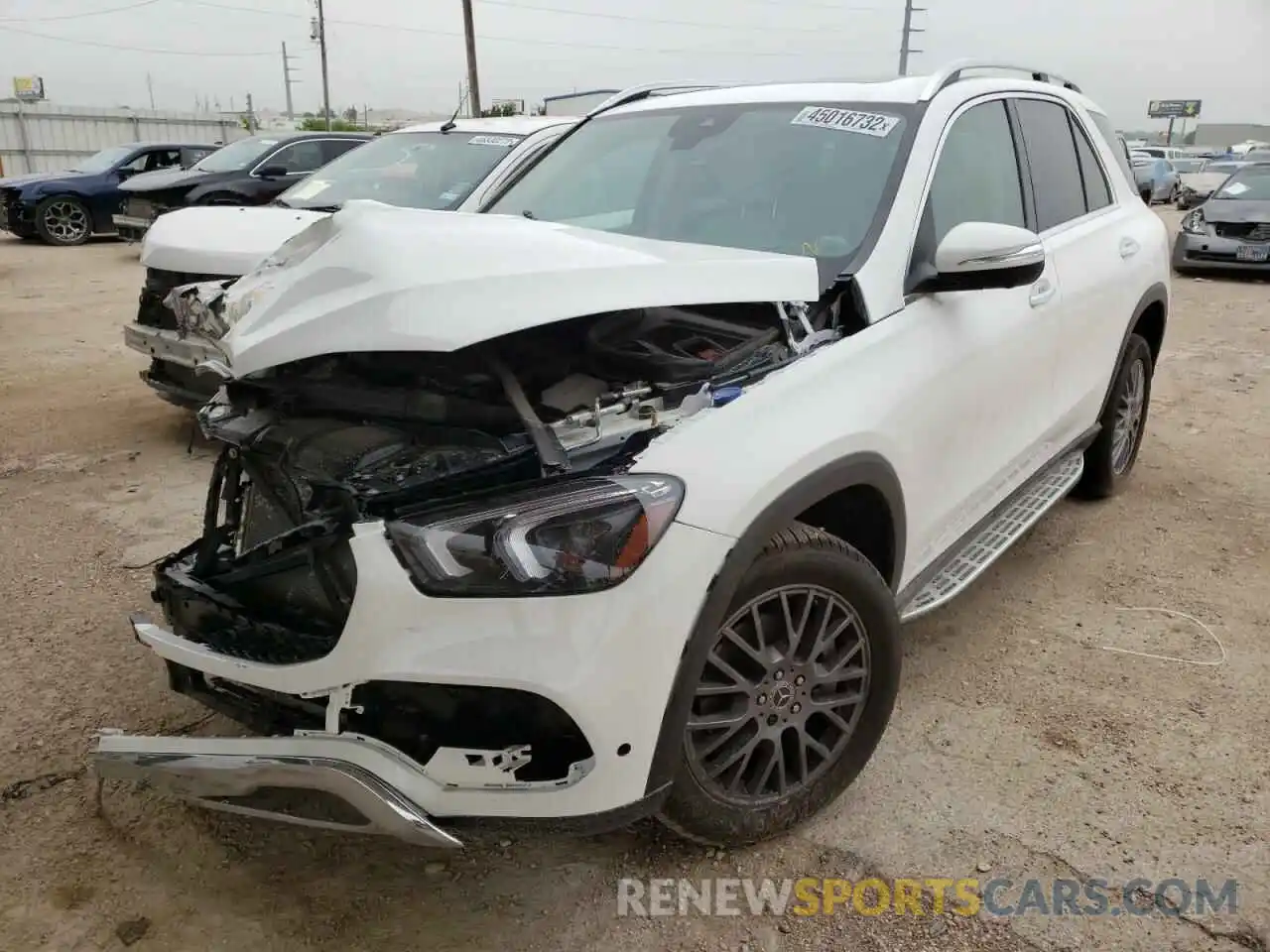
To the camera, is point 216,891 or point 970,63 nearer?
point 216,891

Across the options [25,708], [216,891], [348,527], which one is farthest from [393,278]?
[25,708]

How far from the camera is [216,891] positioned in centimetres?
233

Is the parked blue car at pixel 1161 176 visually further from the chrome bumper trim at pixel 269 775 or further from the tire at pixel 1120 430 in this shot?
the chrome bumper trim at pixel 269 775

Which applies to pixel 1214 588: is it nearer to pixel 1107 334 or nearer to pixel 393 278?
pixel 1107 334

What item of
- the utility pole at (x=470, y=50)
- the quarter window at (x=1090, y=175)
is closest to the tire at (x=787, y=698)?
the quarter window at (x=1090, y=175)

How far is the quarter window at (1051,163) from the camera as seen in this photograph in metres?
3.74

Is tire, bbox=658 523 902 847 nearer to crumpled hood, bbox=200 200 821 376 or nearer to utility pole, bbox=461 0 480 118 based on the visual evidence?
crumpled hood, bbox=200 200 821 376

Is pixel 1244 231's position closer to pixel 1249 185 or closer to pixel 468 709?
pixel 1249 185

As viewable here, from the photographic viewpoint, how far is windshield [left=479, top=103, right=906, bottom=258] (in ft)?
9.70

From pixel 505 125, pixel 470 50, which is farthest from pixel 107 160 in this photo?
pixel 470 50

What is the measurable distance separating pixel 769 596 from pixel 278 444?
4.01 feet

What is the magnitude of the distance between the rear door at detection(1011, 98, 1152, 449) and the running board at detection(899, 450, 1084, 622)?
146 millimetres

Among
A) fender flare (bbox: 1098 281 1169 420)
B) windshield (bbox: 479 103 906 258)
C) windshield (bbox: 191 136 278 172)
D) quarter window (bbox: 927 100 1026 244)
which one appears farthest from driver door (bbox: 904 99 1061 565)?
windshield (bbox: 191 136 278 172)

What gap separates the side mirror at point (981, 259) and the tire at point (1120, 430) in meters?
1.89
